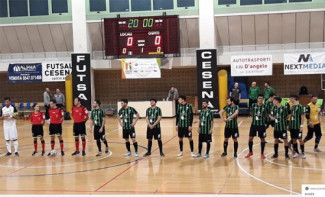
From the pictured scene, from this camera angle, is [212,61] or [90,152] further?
[212,61]

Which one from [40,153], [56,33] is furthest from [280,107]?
[56,33]

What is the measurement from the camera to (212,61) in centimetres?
2619

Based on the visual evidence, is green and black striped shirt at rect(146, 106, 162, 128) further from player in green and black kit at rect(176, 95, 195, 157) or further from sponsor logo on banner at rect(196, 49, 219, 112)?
sponsor logo on banner at rect(196, 49, 219, 112)

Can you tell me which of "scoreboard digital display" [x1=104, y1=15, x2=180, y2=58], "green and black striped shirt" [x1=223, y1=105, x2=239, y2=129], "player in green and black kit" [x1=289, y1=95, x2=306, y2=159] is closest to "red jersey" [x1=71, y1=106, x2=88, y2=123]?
"green and black striped shirt" [x1=223, y1=105, x2=239, y2=129]

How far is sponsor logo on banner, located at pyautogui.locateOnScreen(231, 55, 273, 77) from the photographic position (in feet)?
87.2

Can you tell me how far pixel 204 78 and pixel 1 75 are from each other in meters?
14.8

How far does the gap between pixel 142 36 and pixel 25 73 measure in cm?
829

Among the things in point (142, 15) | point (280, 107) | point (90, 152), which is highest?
point (142, 15)

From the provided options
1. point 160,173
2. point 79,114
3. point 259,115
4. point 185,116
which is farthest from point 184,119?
point 79,114

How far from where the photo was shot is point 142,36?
26406mm

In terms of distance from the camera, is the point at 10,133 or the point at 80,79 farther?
the point at 80,79

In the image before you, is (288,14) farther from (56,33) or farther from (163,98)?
(56,33)

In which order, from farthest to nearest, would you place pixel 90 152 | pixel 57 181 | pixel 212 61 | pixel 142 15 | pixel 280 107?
pixel 142 15
pixel 212 61
pixel 90 152
pixel 280 107
pixel 57 181

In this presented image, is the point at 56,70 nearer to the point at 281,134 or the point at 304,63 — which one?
the point at 304,63
